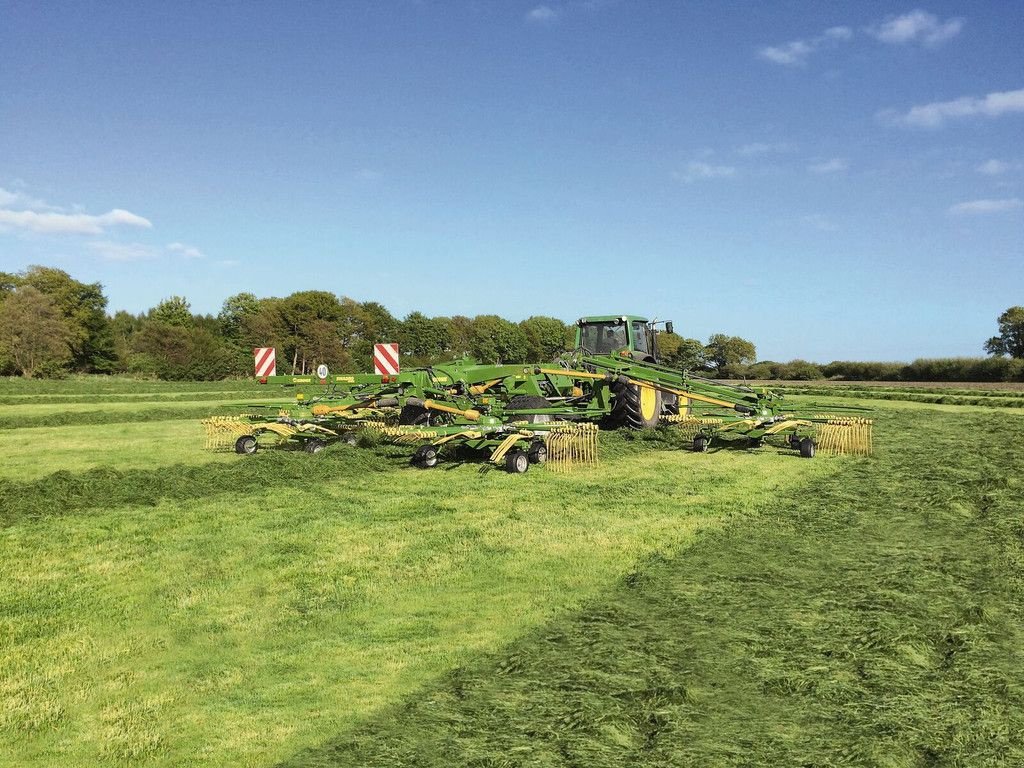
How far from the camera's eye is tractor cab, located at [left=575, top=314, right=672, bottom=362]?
56.5 ft

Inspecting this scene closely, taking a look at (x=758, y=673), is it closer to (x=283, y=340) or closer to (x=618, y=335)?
(x=618, y=335)

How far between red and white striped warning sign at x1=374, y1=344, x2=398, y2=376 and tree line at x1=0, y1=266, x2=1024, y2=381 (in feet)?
103

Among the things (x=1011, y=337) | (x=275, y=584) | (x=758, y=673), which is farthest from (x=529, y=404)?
(x=1011, y=337)

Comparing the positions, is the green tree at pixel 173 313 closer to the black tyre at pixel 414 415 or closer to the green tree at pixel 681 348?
the green tree at pixel 681 348

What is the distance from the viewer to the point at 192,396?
33688 mm

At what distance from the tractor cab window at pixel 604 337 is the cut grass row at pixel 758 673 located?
10473 mm

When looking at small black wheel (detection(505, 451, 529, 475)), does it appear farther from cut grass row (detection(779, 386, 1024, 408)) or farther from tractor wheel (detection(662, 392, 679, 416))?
cut grass row (detection(779, 386, 1024, 408))

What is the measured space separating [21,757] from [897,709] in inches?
169

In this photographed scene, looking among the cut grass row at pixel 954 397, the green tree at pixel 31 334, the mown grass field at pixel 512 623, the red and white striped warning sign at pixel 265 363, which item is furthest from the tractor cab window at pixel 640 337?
the green tree at pixel 31 334

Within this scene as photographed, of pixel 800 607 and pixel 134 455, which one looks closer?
→ pixel 800 607

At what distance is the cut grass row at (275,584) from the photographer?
149 inches

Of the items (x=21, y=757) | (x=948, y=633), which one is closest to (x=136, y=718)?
(x=21, y=757)

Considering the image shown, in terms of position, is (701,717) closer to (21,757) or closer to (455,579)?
(455,579)

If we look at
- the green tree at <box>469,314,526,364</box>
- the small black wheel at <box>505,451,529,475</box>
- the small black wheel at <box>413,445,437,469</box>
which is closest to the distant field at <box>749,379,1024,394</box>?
the small black wheel at <box>505,451,529,475</box>
